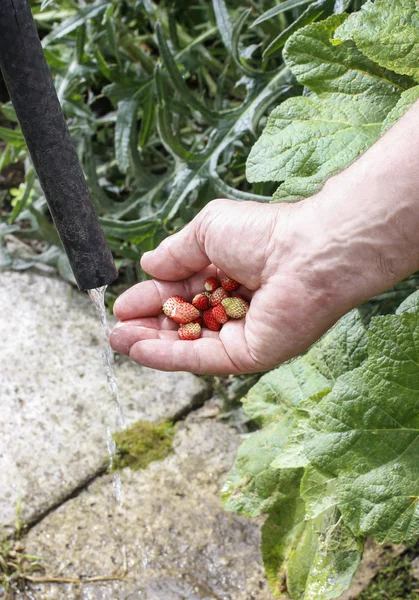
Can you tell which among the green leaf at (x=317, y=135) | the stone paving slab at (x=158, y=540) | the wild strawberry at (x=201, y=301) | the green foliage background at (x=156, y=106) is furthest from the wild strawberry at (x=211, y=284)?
the stone paving slab at (x=158, y=540)

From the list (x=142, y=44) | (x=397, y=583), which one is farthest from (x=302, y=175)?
(x=142, y=44)

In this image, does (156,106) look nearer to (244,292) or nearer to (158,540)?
(244,292)

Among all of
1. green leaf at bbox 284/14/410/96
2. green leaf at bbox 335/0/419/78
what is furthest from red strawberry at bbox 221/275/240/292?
green leaf at bbox 335/0/419/78

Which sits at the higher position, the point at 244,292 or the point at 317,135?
the point at 317,135

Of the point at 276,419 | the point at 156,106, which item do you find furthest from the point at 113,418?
the point at 156,106

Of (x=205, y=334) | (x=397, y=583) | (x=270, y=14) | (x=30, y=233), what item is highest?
(x=270, y=14)

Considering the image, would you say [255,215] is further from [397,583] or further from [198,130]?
[198,130]

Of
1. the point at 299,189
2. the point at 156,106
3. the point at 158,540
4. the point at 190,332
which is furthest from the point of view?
the point at 156,106
